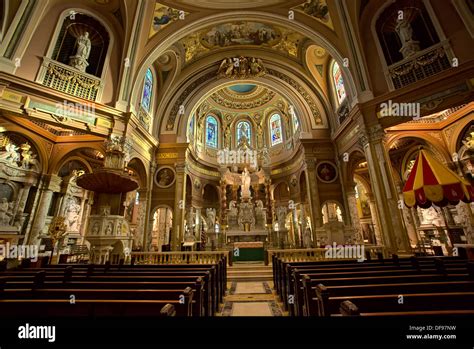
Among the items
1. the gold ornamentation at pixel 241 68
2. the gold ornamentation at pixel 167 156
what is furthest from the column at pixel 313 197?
the gold ornamentation at pixel 167 156

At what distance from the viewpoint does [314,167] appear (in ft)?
43.2

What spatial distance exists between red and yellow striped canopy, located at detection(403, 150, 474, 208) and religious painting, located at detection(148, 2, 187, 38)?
1232 cm

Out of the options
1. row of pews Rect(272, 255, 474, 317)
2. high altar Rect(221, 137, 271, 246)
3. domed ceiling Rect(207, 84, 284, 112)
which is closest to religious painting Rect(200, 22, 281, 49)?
domed ceiling Rect(207, 84, 284, 112)

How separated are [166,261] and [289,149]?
530 inches

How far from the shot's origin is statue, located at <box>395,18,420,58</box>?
345 inches

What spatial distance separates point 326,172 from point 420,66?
645 centimetres

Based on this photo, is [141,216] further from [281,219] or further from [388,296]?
[388,296]

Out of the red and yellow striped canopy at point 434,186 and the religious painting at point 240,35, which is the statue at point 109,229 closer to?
the red and yellow striped canopy at point 434,186

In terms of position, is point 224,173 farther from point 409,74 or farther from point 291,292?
point 291,292

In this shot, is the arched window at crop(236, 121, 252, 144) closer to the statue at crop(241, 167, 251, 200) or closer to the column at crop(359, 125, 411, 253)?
the statue at crop(241, 167, 251, 200)

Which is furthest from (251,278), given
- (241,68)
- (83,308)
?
(241,68)

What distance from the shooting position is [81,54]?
9234mm

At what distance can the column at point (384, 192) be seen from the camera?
308 inches

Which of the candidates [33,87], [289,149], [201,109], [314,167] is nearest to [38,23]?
[33,87]
